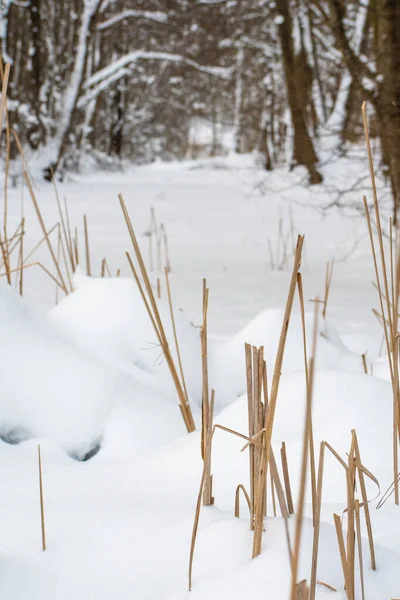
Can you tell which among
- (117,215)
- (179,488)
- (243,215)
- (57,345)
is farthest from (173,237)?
(179,488)

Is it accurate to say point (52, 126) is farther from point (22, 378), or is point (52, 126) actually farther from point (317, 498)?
point (317, 498)

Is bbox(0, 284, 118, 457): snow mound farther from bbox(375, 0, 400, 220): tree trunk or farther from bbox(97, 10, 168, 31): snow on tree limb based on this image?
bbox(97, 10, 168, 31): snow on tree limb

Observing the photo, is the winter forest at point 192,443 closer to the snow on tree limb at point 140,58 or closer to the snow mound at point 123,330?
the snow mound at point 123,330

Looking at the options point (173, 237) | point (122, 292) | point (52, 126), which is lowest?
point (173, 237)

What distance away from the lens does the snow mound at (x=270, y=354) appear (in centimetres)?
122

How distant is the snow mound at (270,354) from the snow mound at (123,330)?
0.06 m

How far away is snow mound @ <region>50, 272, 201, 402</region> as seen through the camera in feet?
3.69

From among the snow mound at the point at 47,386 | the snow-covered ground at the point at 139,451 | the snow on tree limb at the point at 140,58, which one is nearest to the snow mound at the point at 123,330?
the snow-covered ground at the point at 139,451

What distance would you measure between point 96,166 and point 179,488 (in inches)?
468

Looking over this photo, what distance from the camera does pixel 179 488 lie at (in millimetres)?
724

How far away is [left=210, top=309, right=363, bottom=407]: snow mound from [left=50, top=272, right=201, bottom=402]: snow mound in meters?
0.06


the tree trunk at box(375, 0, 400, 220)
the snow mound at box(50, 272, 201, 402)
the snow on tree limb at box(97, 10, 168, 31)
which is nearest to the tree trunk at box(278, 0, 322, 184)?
the snow on tree limb at box(97, 10, 168, 31)

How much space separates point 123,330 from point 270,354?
307 millimetres

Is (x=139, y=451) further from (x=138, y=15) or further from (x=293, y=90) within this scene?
(x=138, y=15)
